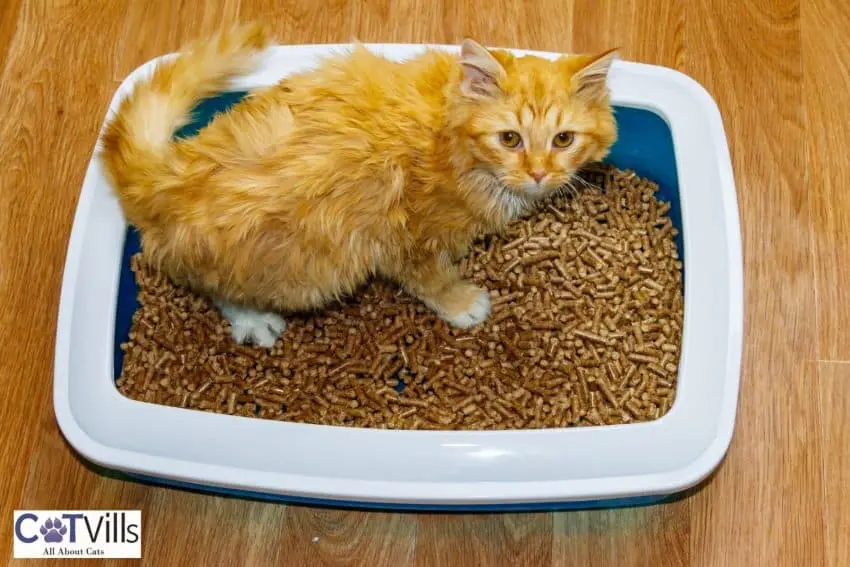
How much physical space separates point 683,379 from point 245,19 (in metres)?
1.32

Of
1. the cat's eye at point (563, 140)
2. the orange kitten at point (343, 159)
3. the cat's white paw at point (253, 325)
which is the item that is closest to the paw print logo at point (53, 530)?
the cat's white paw at point (253, 325)

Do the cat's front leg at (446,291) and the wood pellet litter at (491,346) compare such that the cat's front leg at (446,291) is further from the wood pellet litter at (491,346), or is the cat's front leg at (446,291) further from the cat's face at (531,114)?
the cat's face at (531,114)

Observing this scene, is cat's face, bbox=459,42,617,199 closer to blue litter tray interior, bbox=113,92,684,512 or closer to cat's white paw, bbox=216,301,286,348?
blue litter tray interior, bbox=113,92,684,512

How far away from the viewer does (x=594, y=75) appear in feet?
3.92

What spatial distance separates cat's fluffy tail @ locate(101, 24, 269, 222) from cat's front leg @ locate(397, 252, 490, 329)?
458 millimetres

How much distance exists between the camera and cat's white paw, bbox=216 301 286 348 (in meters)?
1.50

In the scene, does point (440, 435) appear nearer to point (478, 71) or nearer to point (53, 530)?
point (478, 71)

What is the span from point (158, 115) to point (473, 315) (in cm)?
68

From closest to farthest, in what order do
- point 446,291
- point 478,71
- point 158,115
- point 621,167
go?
1. point 478,71
2. point 158,115
3. point 446,291
4. point 621,167

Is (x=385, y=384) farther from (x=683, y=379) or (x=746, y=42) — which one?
(x=746, y=42)

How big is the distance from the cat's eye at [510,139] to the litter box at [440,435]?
40cm

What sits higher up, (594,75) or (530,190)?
(594,75)

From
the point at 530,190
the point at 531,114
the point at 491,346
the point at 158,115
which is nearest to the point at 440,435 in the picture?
the point at 491,346

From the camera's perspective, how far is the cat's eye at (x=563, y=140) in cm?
A: 123
